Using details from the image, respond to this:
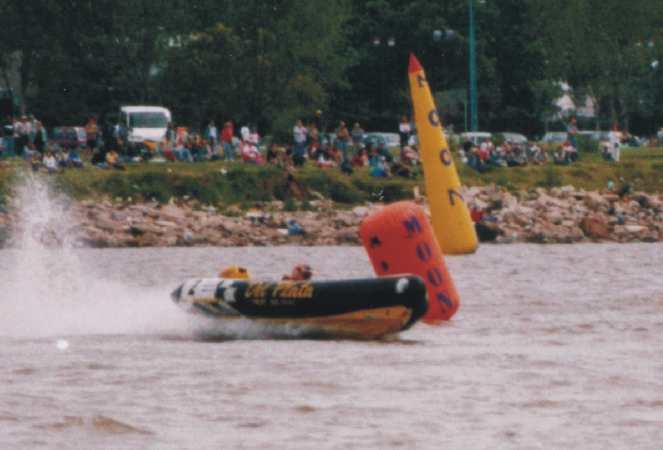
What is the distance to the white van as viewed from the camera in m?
65.0

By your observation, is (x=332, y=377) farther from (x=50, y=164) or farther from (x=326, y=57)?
(x=326, y=57)

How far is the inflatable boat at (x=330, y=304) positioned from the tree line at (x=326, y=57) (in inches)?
1738

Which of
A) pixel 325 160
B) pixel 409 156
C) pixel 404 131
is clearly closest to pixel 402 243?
pixel 325 160

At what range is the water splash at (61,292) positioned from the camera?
93.2ft

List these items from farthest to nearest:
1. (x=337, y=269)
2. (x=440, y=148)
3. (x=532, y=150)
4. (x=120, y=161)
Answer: (x=532, y=150) < (x=120, y=161) < (x=337, y=269) < (x=440, y=148)

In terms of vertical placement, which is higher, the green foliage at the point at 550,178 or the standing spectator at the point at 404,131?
the standing spectator at the point at 404,131

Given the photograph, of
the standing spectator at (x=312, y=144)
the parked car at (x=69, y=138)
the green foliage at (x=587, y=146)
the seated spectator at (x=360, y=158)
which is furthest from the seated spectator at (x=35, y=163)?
the green foliage at (x=587, y=146)

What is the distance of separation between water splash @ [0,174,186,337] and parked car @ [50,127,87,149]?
1035 centimetres

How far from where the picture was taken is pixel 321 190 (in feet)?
185

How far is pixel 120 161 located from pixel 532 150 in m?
15.8

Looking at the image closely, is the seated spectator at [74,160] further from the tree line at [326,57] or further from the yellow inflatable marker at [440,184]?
the tree line at [326,57]

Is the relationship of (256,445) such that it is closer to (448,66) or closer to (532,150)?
(532,150)

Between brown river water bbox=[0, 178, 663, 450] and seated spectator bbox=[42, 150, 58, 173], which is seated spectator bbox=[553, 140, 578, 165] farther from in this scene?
brown river water bbox=[0, 178, 663, 450]

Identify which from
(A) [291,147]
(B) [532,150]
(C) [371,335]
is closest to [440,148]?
(C) [371,335]
